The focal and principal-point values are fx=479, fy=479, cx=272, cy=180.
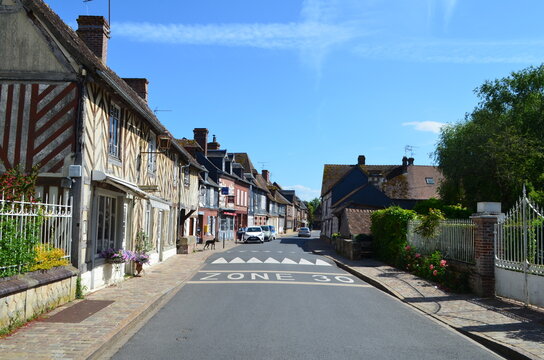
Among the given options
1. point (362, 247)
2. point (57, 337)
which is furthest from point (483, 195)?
point (57, 337)

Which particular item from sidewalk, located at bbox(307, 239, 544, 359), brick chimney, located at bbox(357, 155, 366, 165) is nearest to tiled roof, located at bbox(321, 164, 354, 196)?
brick chimney, located at bbox(357, 155, 366, 165)

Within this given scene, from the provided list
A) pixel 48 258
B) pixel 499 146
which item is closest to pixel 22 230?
pixel 48 258

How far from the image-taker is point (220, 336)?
7.21 metres

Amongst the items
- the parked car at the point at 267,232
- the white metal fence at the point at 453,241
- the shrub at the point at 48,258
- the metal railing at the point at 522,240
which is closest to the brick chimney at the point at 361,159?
the parked car at the point at 267,232

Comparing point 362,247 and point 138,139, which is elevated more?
point 138,139

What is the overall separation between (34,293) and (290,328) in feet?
14.1

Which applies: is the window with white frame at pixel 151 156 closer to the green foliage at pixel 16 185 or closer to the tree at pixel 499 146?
the green foliage at pixel 16 185

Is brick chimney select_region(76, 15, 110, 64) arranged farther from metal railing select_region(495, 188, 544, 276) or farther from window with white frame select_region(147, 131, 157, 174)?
metal railing select_region(495, 188, 544, 276)

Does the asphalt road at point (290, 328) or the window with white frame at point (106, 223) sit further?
the window with white frame at point (106, 223)

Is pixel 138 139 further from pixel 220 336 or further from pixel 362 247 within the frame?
pixel 362 247

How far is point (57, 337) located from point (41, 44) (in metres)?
6.93

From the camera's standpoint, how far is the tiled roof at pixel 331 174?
58.0 m

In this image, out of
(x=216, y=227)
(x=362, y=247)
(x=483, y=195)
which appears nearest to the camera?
(x=362, y=247)

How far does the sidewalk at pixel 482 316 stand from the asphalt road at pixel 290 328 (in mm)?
278
